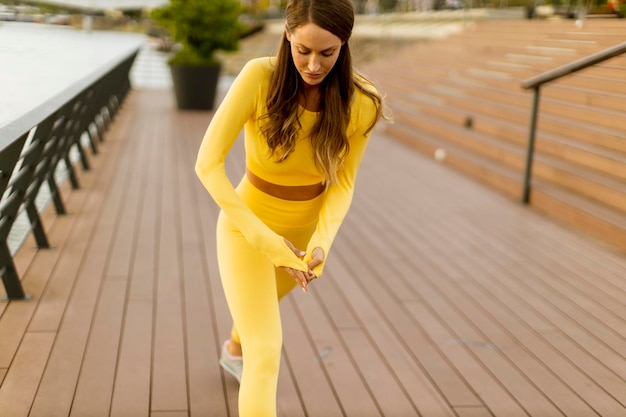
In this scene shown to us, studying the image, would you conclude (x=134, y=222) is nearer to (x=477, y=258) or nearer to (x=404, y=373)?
(x=477, y=258)

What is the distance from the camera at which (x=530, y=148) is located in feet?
19.9

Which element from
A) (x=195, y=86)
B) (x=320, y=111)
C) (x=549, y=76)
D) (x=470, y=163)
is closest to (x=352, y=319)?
(x=320, y=111)

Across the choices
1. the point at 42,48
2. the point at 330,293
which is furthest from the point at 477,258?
the point at 42,48

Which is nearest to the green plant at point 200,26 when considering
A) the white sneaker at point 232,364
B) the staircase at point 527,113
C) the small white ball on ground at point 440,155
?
the staircase at point 527,113

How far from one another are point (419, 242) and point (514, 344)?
68.4 inches

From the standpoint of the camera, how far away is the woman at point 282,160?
1.93 m

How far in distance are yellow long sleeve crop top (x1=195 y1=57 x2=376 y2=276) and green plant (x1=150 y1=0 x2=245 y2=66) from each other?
977 centimetres

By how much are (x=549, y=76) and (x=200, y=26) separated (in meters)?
7.37

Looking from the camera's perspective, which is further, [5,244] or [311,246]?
[5,244]

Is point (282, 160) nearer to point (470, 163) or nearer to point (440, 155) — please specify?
point (470, 163)

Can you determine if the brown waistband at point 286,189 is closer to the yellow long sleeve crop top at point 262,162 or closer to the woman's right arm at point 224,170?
the yellow long sleeve crop top at point 262,162

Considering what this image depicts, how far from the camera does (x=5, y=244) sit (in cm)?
350

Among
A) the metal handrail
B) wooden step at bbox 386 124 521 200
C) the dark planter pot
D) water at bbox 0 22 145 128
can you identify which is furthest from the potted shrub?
the metal handrail

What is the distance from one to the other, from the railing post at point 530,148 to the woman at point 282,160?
4.10 meters
